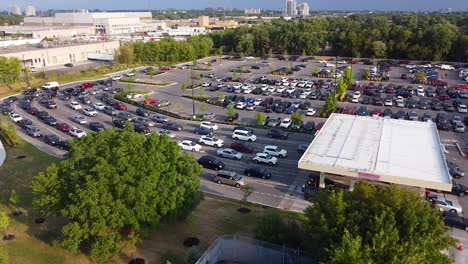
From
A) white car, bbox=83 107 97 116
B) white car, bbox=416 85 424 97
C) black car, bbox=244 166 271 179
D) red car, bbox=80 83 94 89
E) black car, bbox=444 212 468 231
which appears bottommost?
black car, bbox=444 212 468 231

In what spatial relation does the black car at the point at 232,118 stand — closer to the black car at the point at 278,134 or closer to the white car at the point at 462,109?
the black car at the point at 278,134

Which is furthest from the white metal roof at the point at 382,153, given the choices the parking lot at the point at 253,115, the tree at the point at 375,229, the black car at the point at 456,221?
the tree at the point at 375,229

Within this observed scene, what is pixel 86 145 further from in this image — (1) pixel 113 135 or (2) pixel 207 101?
(2) pixel 207 101

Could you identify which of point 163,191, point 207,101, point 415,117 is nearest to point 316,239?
point 163,191

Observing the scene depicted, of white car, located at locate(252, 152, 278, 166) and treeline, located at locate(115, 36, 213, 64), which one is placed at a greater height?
treeline, located at locate(115, 36, 213, 64)

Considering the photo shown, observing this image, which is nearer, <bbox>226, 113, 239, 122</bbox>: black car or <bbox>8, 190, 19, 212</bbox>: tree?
<bbox>8, 190, 19, 212</bbox>: tree

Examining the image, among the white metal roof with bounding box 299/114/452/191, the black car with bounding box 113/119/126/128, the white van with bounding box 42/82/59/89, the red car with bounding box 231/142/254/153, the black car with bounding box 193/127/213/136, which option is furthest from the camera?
the white van with bounding box 42/82/59/89

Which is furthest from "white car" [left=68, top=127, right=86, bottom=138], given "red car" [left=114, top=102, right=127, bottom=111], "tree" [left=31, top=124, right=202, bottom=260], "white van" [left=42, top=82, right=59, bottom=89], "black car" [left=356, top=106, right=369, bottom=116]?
"black car" [left=356, top=106, right=369, bottom=116]

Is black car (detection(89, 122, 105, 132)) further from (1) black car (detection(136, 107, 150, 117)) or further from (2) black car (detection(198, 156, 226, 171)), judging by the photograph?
(2) black car (detection(198, 156, 226, 171))
